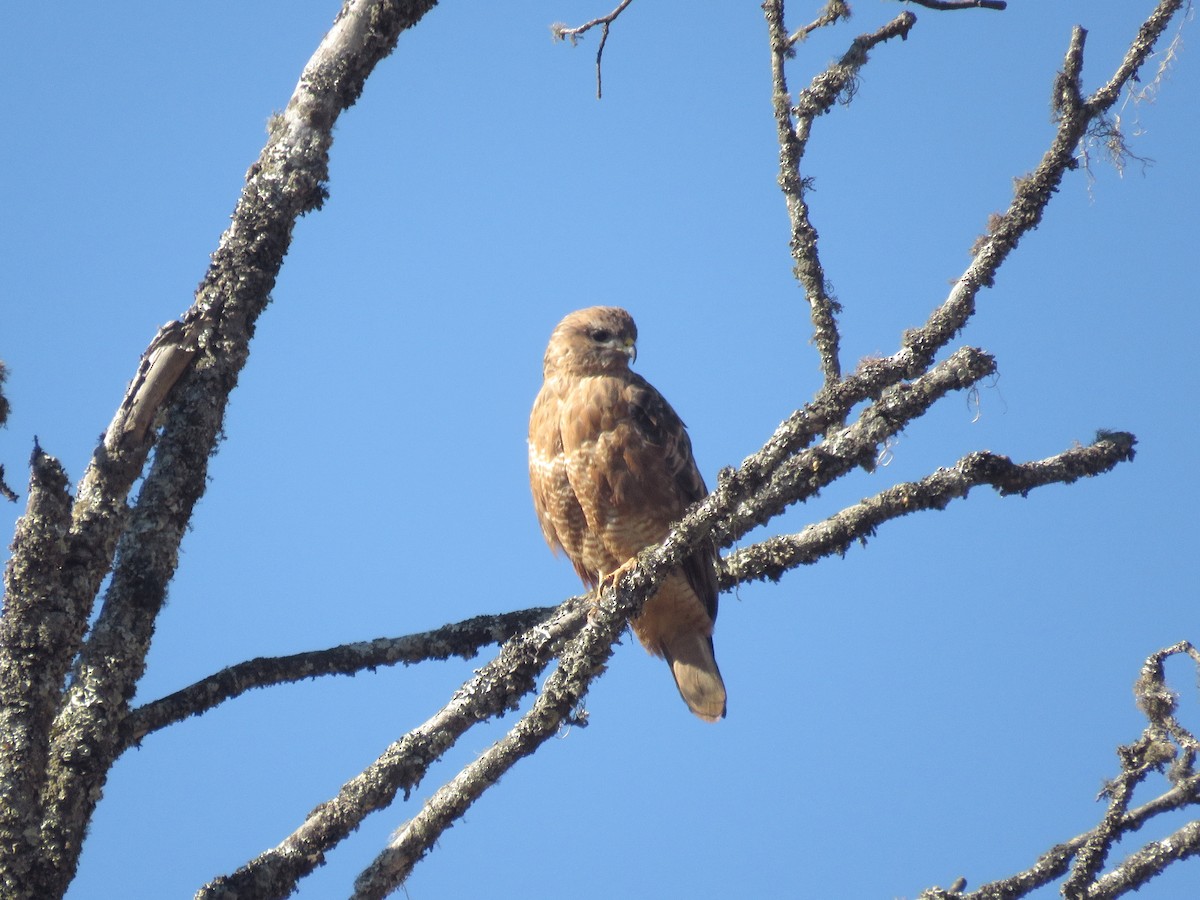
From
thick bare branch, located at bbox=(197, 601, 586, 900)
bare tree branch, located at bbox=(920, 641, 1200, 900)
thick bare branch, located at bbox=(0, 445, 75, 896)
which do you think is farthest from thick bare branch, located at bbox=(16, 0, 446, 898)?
bare tree branch, located at bbox=(920, 641, 1200, 900)

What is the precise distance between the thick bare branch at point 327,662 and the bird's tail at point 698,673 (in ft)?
5.72

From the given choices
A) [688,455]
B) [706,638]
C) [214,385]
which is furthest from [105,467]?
[706,638]

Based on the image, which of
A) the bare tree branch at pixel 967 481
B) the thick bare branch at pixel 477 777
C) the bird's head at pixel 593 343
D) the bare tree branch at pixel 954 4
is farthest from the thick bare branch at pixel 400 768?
Answer: the bare tree branch at pixel 954 4

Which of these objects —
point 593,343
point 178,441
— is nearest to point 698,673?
point 593,343

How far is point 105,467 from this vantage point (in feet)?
14.0

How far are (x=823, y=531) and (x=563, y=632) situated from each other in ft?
3.92

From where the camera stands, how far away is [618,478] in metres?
6.71

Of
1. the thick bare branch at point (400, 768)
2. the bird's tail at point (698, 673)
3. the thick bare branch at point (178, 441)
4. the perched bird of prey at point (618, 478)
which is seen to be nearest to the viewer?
the thick bare branch at point (400, 768)

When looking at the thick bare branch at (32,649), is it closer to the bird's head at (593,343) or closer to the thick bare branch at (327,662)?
the thick bare branch at (327,662)

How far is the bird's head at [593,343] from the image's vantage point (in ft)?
23.7

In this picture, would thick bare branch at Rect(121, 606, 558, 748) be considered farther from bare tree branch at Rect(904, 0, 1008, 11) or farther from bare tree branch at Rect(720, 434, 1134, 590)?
bare tree branch at Rect(904, 0, 1008, 11)

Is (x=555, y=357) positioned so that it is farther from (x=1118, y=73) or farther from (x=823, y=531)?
(x=1118, y=73)

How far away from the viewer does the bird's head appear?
7.22 meters

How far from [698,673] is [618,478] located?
1.39 metres
